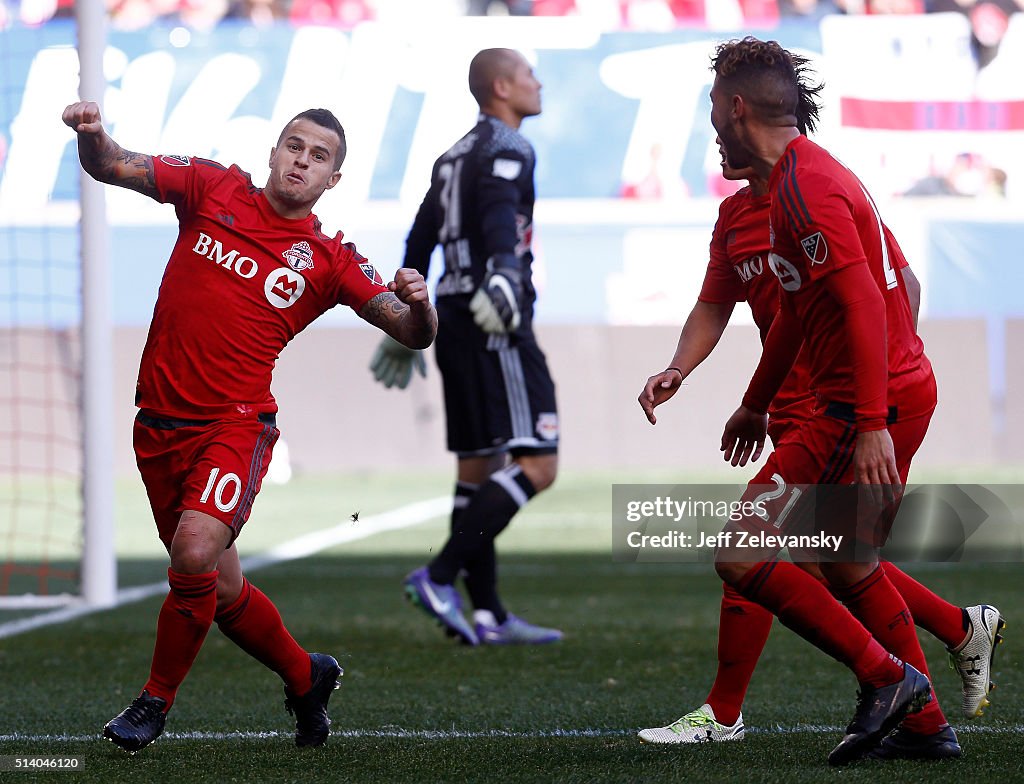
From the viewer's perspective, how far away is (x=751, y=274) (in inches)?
148

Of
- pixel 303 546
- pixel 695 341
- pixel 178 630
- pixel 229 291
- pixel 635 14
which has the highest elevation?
pixel 635 14

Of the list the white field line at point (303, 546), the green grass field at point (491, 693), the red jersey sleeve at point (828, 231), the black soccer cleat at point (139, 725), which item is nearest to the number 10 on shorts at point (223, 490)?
the black soccer cleat at point (139, 725)

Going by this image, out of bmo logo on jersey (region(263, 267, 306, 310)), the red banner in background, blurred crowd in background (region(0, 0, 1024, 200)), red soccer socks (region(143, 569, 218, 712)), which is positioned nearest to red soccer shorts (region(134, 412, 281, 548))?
red soccer socks (region(143, 569, 218, 712))

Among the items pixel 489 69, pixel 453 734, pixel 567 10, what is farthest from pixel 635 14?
pixel 453 734

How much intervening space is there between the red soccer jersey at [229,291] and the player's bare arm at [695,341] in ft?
2.35

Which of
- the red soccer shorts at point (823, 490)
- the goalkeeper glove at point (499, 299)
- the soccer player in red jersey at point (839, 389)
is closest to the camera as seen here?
the soccer player in red jersey at point (839, 389)

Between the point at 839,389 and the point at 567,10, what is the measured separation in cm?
1722

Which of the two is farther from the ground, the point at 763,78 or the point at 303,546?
the point at 763,78

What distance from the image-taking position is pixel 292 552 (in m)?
9.03

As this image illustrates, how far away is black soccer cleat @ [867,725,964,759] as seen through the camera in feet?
Answer: 10.8

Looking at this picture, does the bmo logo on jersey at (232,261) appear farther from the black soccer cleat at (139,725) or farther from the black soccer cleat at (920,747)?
the black soccer cleat at (920,747)

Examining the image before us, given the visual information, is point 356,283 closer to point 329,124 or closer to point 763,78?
point 329,124

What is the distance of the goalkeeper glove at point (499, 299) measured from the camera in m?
5.24

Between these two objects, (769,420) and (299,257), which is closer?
Answer: (299,257)
